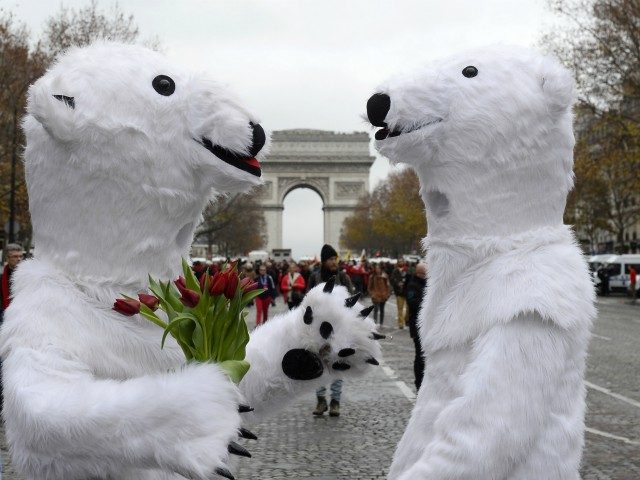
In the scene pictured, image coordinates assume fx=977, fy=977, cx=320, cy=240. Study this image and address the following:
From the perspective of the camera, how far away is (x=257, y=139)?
290 cm

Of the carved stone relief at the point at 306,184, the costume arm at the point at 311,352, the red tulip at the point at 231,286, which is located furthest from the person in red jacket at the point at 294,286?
the carved stone relief at the point at 306,184

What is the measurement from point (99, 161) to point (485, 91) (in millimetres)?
1161

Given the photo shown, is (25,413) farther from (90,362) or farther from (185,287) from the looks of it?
(185,287)

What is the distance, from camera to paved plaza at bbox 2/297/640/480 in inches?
269

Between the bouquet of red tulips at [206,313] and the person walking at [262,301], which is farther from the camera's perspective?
the person walking at [262,301]

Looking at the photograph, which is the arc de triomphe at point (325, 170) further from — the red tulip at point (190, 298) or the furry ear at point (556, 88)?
the red tulip at point (190, 298)

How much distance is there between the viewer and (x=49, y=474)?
2475 millimetres

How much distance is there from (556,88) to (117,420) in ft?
5.21

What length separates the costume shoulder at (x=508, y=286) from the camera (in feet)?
→ 8.67

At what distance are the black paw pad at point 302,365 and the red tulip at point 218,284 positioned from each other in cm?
73

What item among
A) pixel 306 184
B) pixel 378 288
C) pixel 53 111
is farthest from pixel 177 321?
pixel 306 184

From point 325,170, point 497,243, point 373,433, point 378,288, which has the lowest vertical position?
point 373,433

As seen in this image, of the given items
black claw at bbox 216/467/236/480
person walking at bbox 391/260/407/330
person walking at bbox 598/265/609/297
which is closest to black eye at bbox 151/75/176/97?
black claw at bbox 216/467/236/480

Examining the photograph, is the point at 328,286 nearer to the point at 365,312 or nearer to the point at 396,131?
the point at 365,312
